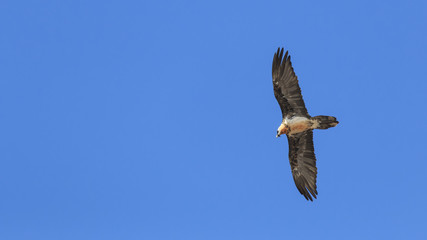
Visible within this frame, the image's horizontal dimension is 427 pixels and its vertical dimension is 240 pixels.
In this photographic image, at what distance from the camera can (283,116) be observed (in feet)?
80.3

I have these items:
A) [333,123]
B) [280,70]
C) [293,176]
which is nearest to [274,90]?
[280,70]

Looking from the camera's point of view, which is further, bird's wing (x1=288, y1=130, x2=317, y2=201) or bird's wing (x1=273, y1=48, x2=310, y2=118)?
bird's wing (x1=288, y1=130, x2=317, y2=201)

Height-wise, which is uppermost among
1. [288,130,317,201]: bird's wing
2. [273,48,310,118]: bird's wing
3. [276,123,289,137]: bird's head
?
[273,48,310,118]: bird's wing

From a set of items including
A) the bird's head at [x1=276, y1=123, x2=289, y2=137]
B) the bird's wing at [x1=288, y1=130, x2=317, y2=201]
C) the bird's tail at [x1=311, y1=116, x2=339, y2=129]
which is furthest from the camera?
the bird's wing at [x1=288, y1=130, x2=317, y2=201]

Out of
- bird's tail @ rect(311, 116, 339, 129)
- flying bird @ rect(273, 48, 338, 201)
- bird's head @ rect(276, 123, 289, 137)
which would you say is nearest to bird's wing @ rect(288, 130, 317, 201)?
flying bird @ rect(273, 48, 338, 201)

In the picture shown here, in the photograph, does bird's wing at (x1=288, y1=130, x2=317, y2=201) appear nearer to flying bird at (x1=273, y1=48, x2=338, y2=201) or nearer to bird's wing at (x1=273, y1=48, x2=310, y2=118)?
flying bird at (x1=273, y1=48, x2=338, y2=201)

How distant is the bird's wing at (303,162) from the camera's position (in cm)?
2497

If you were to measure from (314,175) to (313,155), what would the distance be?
981mm

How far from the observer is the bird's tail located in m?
22.9

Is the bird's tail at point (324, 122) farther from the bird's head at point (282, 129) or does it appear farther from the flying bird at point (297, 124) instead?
the bird's head at point (282, 129)

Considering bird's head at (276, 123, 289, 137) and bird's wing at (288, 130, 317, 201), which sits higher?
bird's head at (276, 123, 289, 137)

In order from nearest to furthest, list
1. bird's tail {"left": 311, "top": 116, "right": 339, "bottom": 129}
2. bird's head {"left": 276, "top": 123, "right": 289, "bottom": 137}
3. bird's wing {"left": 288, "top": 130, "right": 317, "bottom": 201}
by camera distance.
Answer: bird's tail {"left": 311, "top": 116, "right": 339, "bottom": 129} < bird's head {"left": 276, "top": 123, "right": 289, "bottom": 137} < bird's wing {"left": 288, "top": 130, "right": 317, "bottom": 201}

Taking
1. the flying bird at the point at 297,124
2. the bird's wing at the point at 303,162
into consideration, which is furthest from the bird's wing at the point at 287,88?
the bird's wing at the point at 303,162

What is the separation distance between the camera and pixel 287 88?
23734mm
